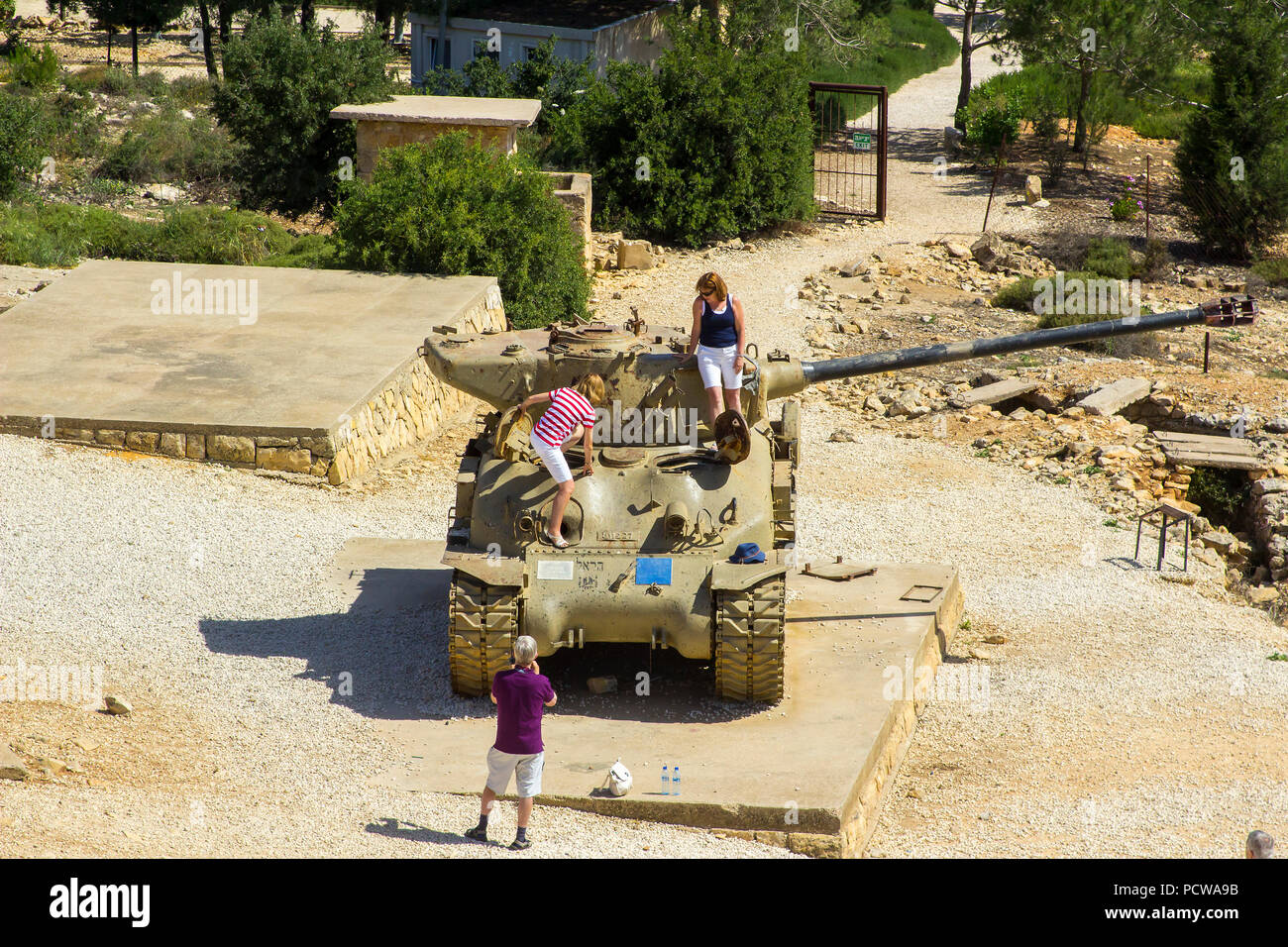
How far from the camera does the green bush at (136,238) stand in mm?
21656

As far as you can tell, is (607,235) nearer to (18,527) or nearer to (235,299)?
(235,299)

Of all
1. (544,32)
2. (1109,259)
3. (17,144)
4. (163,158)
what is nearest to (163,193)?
(163,158)

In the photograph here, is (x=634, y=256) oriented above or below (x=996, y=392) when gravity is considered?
above

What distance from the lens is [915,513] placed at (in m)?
16.7

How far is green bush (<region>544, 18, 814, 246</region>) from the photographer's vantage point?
28.7m

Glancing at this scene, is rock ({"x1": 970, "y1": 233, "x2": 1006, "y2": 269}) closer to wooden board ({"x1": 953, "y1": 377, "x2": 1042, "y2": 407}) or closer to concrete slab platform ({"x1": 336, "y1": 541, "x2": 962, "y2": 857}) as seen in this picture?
wooden board ({"x1": 953, "y1": 377, "x2": 1042, "y2": 407})

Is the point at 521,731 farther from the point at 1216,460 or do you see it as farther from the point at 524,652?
the point at 1216,460

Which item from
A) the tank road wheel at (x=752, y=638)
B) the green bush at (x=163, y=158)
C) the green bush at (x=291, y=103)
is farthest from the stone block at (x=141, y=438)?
the green bush at (x=163, y=158)

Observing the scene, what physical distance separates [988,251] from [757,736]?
65.6 ft

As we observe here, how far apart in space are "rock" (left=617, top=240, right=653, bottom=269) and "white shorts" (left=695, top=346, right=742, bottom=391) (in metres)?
15.6

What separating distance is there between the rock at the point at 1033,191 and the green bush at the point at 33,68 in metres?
24.7

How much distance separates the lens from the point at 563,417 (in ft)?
34.6

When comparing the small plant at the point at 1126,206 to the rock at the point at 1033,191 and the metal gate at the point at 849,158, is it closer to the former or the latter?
the rock at the point at 1033,191
